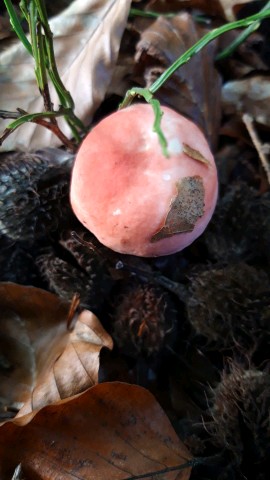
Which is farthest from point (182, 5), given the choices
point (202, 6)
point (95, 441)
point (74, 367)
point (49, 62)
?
point (95, 441)

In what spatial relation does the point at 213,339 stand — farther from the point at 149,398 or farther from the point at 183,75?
the point at 183,75

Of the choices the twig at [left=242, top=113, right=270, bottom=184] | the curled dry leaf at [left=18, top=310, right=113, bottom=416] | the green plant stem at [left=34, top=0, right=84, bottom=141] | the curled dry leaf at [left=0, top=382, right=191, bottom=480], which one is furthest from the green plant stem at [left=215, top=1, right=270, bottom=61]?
the curled dry leaf at [left=0, top=382, right=191, bottom=480]

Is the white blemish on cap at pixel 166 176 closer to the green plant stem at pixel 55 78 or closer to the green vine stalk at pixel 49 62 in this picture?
the green vine stalk at pixel 49 62

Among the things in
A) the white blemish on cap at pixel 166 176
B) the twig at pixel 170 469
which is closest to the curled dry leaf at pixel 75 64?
the white blemish on cap at pixel 166 176

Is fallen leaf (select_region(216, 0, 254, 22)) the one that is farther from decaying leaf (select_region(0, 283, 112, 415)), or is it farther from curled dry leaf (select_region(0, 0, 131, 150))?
decaying leaf (select_region(0, 283, 112, 415))

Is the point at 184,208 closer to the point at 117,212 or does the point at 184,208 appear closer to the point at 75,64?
the point at 117,212
